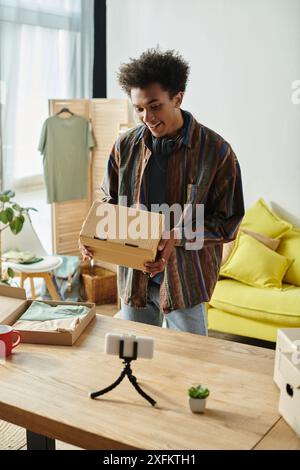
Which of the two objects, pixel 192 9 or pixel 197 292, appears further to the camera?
pixel 192 9

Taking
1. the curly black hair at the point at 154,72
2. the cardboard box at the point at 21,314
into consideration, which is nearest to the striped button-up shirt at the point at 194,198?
the curly black hair at the point at 154,72

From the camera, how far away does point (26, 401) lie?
59.7 inches

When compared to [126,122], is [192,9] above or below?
above

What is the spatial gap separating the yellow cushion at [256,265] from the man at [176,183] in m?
1.64

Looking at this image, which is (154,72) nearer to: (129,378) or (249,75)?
(129,378)

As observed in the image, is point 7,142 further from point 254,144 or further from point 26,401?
point 26,401

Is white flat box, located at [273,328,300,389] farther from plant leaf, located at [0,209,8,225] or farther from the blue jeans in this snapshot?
plant leaf, located at [0,209,8,225]

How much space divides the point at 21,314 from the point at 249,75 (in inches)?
110

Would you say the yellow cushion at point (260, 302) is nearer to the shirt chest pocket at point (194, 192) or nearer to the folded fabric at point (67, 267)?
the folded fabric at point (67, 267)

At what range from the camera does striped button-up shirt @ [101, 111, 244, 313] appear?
2.05 meters

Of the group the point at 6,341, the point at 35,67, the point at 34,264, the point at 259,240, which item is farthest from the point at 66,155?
the point at 6,341

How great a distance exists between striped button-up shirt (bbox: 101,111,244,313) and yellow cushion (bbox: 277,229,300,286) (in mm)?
1822

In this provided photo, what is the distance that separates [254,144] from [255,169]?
176mm
